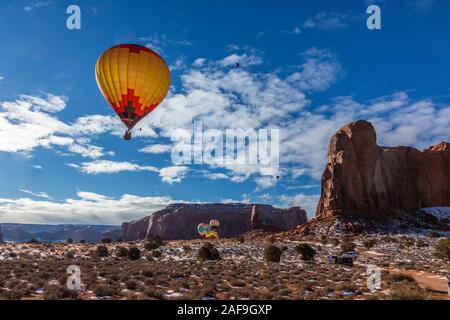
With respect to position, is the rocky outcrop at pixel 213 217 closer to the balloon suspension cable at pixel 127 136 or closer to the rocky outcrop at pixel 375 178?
the rocky outcrop at pixel 375 178

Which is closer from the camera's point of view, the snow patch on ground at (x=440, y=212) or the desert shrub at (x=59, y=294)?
the desert shrub at (x=59, y=294)

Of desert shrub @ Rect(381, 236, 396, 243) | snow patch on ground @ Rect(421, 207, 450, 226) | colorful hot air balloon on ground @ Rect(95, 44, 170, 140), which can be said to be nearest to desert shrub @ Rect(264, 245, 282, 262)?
colorful hot air balloon on ground @ Rect(95, 44, 170, 140)

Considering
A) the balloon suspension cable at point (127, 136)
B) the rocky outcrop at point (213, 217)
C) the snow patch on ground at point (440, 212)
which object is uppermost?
the balloon suspension cable at point (127, 136)

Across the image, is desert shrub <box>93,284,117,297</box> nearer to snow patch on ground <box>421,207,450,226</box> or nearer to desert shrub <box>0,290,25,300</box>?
desert shrub <box>0,290,25,300</box>

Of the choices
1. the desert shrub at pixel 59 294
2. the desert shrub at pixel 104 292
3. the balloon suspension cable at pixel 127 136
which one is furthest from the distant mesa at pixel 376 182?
the desert shrub at pixel 59 294

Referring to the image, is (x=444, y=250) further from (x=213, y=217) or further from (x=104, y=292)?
(x=213, y=217)

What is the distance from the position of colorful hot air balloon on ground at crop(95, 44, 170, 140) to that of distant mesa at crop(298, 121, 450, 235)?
5165 cm

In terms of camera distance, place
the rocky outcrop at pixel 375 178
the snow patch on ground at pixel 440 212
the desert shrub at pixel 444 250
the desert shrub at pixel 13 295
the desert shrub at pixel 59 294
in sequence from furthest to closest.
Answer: the snow patch on ground at pixel 440 212 < the rocky outcrop at pixel 375 178 < the desert shrub at pixel 444 250 < the desert shrub at pixel 59 294 < the desert shrub at pixel 13 295

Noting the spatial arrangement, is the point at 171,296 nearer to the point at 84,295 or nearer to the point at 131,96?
the point at 84,295

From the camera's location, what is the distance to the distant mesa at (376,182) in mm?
71562

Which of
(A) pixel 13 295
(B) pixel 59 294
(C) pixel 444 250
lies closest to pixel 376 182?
(C) pixel 444 250

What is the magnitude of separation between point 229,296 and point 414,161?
301 ft
